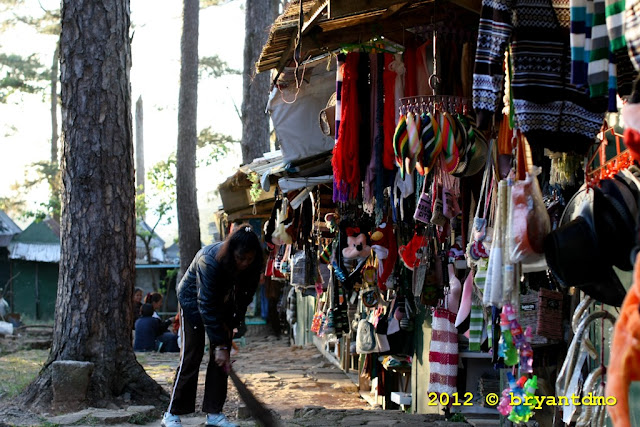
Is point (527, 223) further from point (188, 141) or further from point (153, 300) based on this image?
point (188, 141)

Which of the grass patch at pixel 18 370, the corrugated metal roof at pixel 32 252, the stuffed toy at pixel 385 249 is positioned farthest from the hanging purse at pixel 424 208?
the corrugated metal roof at pixel 32 252

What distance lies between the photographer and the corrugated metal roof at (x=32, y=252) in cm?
2902

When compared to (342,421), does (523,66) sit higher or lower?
higher

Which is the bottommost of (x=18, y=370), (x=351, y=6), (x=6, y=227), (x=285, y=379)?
(x=285, y=379)

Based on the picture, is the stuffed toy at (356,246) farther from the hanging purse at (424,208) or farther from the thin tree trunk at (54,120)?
the thin tree trunk at (54,120)

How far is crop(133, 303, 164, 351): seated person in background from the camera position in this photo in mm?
16484

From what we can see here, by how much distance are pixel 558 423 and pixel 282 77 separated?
15.2 feet

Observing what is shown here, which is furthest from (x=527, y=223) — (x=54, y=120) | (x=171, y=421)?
(x=54, y=120)

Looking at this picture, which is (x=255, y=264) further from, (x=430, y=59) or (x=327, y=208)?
(x=327, y=208)

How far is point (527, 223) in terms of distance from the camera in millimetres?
4207

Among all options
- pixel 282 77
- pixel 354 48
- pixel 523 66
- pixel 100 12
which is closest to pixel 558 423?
pixel 523 66

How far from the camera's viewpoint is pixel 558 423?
5.36m

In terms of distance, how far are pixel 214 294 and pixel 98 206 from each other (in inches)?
131

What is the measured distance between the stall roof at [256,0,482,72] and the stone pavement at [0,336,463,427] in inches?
132
